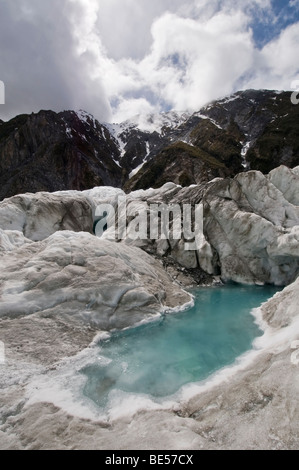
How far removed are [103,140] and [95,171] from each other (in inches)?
1892

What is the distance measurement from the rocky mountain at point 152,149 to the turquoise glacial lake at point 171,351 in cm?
8419

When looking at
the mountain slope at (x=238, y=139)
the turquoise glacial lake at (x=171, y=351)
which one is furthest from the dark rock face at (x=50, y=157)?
the turquoise glacial lake at (x=171, y=351)

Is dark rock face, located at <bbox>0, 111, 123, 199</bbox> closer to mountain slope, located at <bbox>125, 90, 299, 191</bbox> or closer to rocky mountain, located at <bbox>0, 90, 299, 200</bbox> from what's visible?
rocky mountain, located at <bbox>0, 90, 299, 200</bbox>

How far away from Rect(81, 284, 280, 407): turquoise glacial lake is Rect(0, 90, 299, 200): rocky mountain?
276 ft

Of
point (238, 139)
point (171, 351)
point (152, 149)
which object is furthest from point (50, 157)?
point (171, 351)

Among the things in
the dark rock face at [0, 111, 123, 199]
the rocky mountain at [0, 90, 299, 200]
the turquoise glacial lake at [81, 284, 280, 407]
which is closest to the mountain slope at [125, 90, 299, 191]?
the rocky mountain at [0, 90, 299, 200]

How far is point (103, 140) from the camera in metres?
177

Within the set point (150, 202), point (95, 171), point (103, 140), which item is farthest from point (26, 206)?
point (103, 140)

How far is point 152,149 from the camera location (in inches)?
6885

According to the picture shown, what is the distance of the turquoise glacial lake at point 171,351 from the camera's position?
419 inches

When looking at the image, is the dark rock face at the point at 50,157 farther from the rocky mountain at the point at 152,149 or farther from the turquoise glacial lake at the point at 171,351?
the turquoise glacial lake at the point at 171,351

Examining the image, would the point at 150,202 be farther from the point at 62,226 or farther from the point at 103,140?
the point at 103,140

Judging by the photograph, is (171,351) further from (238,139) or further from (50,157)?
(238,139)

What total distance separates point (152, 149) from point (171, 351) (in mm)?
170599
